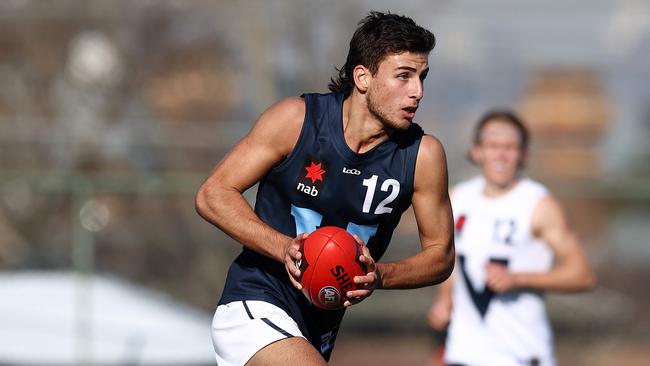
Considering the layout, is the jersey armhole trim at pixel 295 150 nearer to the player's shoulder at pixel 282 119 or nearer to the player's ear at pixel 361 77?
the player's shoulder at pixel 282 119

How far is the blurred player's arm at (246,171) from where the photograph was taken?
488 centimetres

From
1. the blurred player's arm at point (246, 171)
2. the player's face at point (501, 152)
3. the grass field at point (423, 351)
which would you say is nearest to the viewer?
the blurred player's arm at point (246, 171)

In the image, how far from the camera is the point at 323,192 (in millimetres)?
5074

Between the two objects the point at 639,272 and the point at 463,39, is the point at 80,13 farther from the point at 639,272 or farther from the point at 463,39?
the point at 639,272

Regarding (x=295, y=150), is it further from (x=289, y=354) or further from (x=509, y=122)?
(x=509, y=122)

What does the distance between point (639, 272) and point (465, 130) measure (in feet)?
11.5

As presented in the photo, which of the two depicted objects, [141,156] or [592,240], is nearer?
[592,240]

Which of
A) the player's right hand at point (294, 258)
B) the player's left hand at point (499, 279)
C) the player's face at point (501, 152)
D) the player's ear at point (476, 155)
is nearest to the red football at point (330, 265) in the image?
the player's right hand at point (294, 258)

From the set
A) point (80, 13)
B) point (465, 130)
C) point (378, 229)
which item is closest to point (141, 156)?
point (80, 13)

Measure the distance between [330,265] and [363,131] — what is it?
85 cm

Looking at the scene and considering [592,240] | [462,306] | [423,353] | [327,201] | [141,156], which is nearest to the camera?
[327,201]

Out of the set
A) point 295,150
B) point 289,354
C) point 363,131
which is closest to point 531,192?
point 363,131

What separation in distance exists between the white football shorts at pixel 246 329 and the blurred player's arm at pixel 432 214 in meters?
0.62

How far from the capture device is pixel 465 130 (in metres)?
16.2
